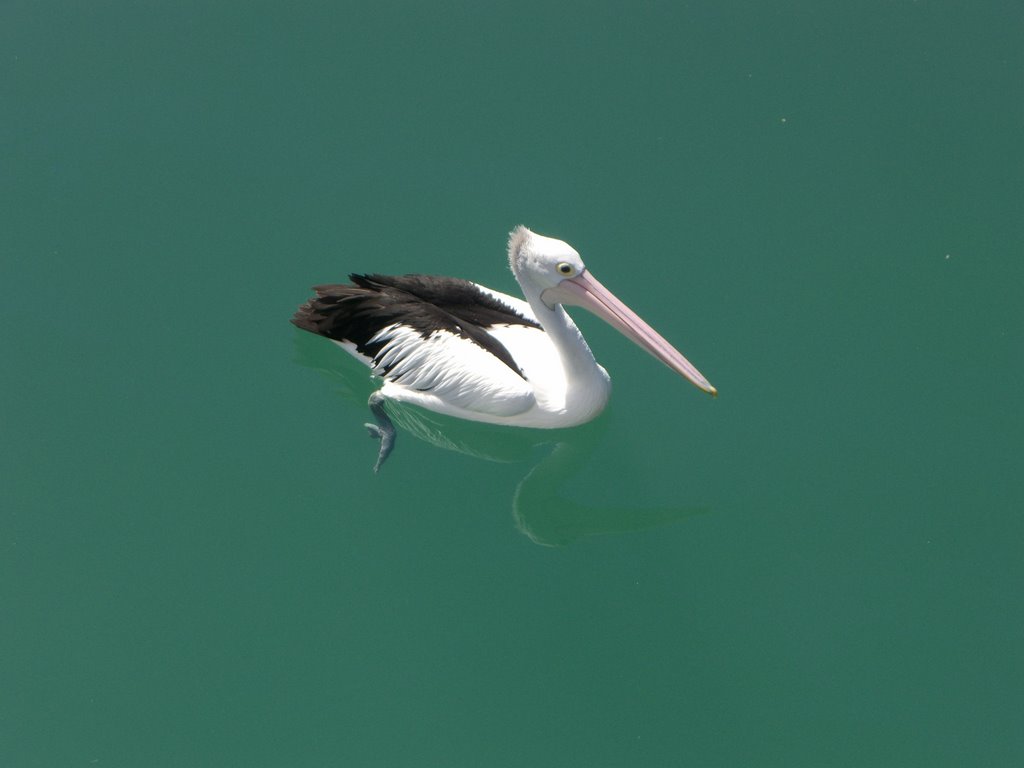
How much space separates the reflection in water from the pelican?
0.16 m

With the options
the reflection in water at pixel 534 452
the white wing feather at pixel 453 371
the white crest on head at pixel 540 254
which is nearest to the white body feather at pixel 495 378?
the white wing feather at pixel 453 371

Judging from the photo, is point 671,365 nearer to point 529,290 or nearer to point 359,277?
point 529,290

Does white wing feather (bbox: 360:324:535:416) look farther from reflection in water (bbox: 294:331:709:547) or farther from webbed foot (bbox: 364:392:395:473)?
reflection in water (bbox: 294:331:709:547)

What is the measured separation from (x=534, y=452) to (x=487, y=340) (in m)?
0.65

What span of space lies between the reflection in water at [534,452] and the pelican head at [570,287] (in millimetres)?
692

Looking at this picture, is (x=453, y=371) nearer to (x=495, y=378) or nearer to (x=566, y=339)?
(x=495, y=378)

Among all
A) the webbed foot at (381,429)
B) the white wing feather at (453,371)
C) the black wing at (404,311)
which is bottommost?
the webbed foot at (381,429)

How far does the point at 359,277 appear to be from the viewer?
17.5 feet

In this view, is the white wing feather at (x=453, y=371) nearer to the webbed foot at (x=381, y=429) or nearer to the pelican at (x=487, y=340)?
the pelican at (x=487, y=340)

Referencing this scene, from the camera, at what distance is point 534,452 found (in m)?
5.29

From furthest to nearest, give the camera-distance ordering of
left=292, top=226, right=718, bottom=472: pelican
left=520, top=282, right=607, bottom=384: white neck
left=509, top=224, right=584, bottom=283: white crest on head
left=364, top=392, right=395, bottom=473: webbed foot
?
1. left=364, top=392, right=395, bottom=473: webbed foot
2. left=520, top=282, right=607, bottom=384: white neck
3. left=292, top=226, right=718, bottom=472: pelican
4. left=509, top=224, right=584, bottom=283: white crest on head

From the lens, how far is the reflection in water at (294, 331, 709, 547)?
496 cm

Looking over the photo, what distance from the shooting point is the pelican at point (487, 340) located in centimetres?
484

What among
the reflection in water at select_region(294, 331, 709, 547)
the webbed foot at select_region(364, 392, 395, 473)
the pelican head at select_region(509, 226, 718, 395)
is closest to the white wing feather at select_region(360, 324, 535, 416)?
the webbed foot at select_region(364, 392, 395, 473)
